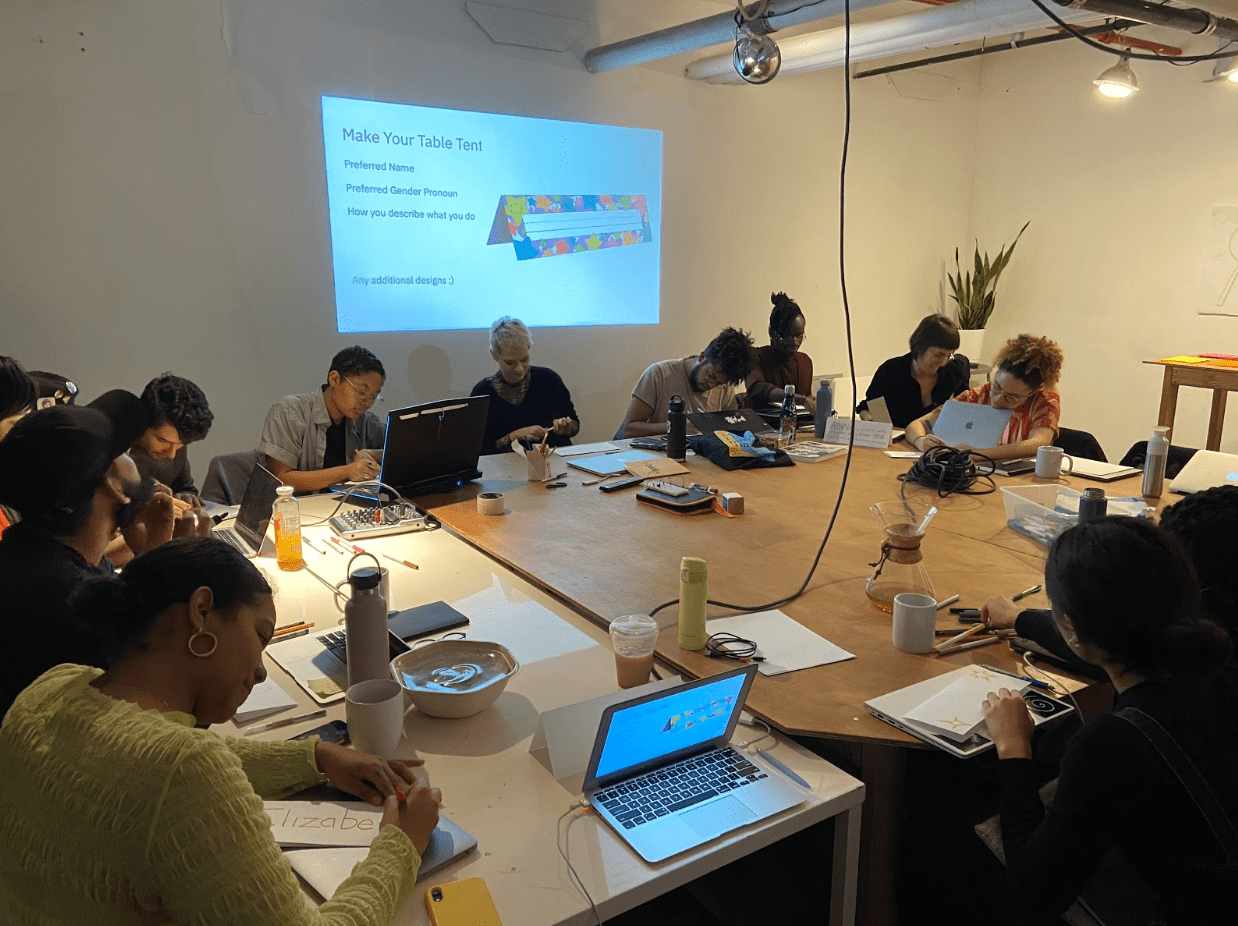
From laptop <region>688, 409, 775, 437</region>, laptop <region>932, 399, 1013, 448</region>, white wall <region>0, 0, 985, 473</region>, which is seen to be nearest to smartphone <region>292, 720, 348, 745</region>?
laptop <region>688, 409, 775, 437</region>

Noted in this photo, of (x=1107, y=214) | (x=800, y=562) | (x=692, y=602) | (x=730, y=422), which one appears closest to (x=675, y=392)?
(x=730, y=422)

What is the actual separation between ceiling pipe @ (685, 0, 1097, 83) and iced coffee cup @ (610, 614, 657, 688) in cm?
374

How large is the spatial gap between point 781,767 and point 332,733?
2.51 feet

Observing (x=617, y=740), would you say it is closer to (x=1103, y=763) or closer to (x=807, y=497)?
(x=1103, y=763)

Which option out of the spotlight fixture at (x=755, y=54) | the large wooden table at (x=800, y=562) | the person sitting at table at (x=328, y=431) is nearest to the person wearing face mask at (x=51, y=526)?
the large wooden table at (x=800, y=562)

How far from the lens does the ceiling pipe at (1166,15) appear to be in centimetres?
323

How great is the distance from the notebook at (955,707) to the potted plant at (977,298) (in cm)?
545

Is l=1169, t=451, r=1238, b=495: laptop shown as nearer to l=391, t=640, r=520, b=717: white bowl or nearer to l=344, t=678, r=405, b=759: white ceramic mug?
l=391, t=640, r=520, b=717: white bowl

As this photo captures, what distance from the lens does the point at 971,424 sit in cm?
356

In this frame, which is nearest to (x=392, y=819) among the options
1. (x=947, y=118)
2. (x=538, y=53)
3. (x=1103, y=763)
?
(x=1103, y=763)

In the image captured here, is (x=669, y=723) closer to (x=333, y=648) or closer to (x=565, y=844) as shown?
(x=565, y=844)

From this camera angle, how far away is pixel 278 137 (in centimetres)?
410

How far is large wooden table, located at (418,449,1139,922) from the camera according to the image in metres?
1.63

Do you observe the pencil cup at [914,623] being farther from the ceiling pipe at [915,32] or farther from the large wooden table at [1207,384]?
the large wooden table at [1207,384]
